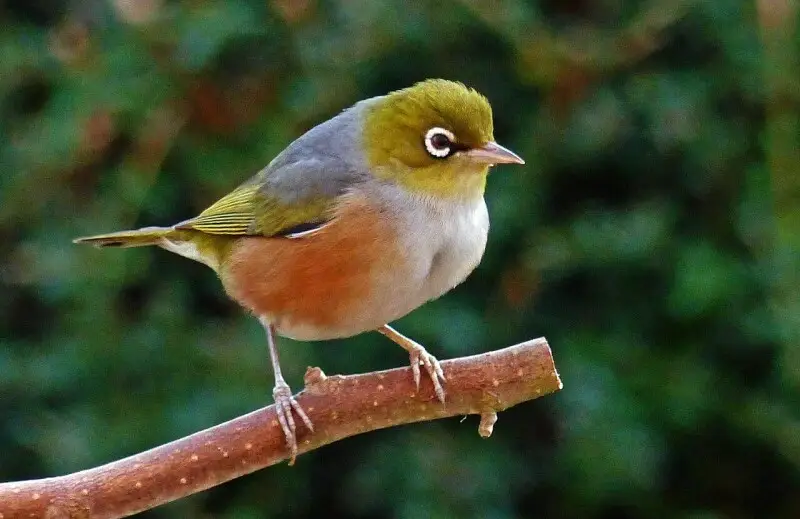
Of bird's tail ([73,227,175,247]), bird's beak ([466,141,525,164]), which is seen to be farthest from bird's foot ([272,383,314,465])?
bird's tail ([73,227,175,247])


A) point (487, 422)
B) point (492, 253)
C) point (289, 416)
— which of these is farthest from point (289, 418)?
point (492, 253)

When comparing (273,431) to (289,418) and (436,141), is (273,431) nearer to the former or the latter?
(289,418)

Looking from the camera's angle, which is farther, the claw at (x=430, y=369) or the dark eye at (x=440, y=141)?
the dark eye at (x=440, y=141)

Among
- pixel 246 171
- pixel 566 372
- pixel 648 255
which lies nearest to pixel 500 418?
pixel 566 372

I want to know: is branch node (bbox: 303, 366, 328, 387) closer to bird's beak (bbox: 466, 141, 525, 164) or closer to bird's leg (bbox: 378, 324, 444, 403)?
bird's leg (bbox: 378, 324, 444, 403)

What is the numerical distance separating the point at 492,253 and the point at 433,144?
4.44ft

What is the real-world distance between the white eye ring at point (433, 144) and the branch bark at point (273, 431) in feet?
1.81

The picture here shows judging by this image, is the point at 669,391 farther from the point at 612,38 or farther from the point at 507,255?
the point at 612,38

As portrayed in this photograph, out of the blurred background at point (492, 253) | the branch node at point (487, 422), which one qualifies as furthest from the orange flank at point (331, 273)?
the blurred background at point (492, 253)

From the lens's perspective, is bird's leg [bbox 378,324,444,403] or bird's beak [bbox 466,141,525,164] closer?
bird's leg [bbox 378,324,444,403]

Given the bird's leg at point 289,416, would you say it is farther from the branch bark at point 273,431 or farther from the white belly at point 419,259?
the white belly at point 419,259

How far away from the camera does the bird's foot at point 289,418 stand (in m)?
2.58

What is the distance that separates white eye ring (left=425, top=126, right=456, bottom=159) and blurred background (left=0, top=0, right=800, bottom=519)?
1.16 metres

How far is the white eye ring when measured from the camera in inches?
114
